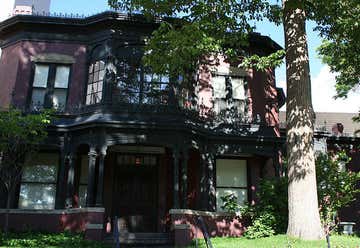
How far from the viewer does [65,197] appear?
15.4 metres

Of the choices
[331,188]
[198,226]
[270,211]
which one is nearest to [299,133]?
[270,211]

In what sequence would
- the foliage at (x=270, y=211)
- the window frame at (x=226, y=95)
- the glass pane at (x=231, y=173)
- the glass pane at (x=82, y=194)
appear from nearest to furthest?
the foliage at (x=270, y=211)
the glass pane at (x=82, y=194)
the glass pane at (x=231, y=173)
the window frame at (x=226, y=95)

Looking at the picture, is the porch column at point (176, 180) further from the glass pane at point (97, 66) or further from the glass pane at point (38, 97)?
the glass pane at point (38, 97)

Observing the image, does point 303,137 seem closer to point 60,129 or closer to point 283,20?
point 283,20

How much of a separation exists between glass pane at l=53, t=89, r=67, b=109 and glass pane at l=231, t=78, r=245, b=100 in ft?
23.6

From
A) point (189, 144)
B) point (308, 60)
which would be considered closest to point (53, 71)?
point (189, 144)

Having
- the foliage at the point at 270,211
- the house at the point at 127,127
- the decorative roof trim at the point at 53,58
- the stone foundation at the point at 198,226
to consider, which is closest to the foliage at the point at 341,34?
the house at the point at 127,127

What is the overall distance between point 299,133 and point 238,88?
6364 millimetres

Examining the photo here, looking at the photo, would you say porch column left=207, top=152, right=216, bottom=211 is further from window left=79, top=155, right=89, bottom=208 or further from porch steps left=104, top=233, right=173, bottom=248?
window left=79, top=155, right=89, bottom=208

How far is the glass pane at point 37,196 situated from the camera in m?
15.7

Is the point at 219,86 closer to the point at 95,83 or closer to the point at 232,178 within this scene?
→ the point at 232,178

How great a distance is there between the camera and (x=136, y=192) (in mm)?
16203

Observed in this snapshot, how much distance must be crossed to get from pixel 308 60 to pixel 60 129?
9398 millimetres

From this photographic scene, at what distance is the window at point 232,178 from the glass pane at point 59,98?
273 inches
